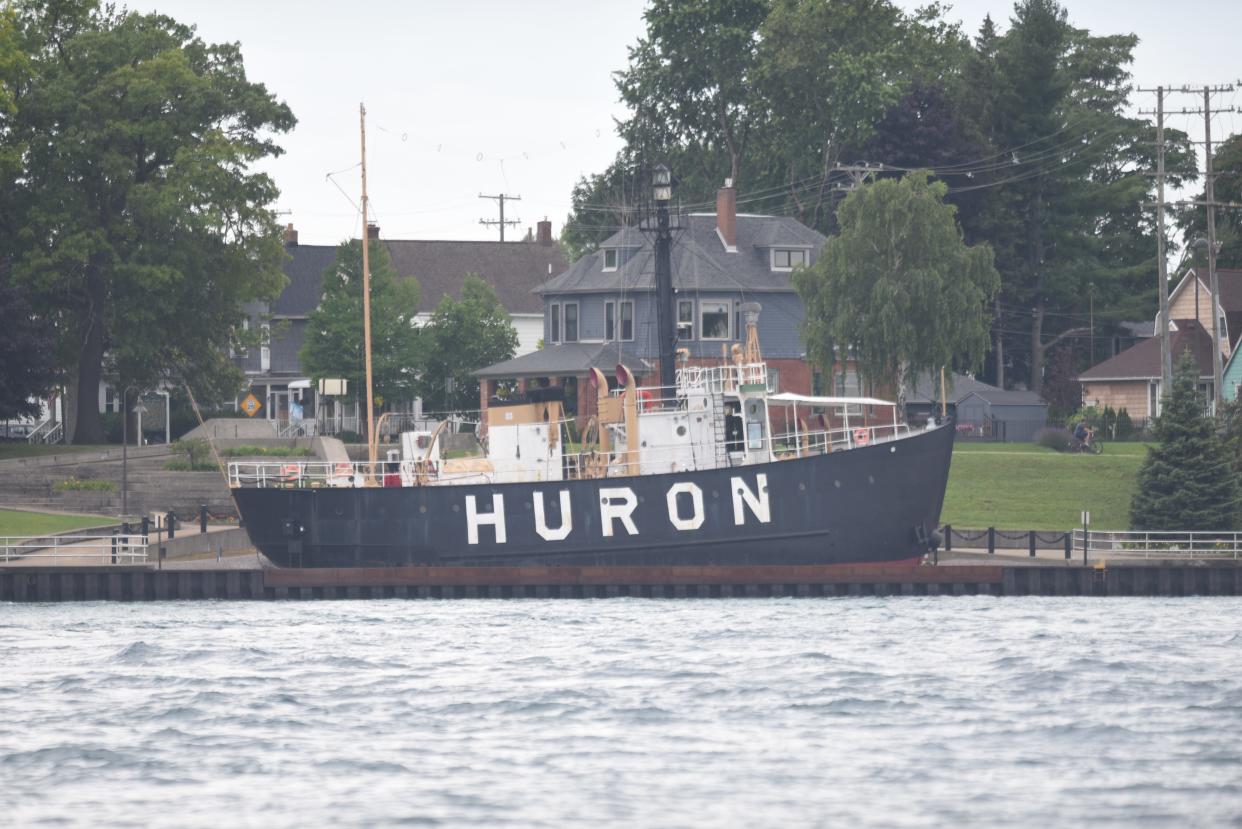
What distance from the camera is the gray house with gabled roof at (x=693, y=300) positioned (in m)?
76.0

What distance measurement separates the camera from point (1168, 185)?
102m

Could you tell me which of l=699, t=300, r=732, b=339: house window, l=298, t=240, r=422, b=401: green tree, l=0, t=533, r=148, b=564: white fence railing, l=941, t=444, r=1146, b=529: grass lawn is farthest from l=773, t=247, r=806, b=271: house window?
l=0, t=533, r=148, b=564: white fence railing

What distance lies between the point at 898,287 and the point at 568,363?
54.1 ft

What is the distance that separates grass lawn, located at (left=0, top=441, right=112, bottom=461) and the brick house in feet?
144

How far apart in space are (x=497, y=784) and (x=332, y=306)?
181 feet

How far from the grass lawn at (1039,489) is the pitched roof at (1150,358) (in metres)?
17.7

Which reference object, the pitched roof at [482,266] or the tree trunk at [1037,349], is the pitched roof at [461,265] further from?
the tree trunk at [1037,349]

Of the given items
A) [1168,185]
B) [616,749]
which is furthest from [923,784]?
[1168,185]

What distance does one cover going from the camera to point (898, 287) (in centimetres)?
6412

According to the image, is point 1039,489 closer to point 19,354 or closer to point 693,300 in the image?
point 693,300

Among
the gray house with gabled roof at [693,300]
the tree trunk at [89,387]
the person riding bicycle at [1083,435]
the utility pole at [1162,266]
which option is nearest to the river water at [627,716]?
the utility pole at [1162,266]

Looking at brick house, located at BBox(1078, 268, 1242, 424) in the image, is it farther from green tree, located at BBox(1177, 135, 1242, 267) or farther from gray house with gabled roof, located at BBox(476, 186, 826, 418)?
gray house with gabled roof, located at BBox(476, 186, 826, 418)

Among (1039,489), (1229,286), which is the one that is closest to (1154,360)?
(1229,286)

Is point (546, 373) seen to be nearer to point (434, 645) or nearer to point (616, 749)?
point (434, 645)
